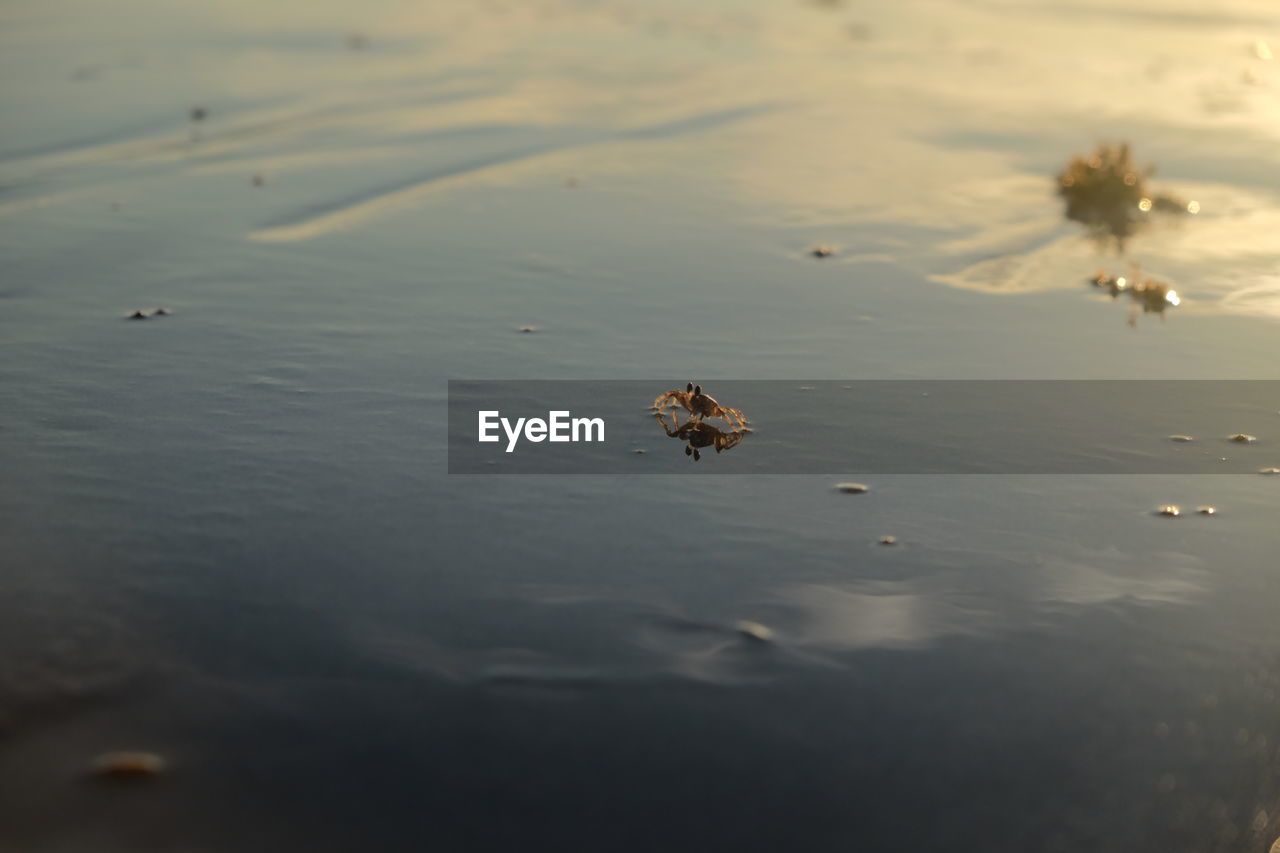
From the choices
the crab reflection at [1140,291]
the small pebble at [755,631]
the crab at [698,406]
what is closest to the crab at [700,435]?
the crab at [698,406]

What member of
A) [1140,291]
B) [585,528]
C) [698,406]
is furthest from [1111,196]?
[585,528]

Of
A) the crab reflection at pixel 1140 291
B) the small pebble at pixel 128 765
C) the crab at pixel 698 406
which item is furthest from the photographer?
the crab reflection at pixel 1140 291

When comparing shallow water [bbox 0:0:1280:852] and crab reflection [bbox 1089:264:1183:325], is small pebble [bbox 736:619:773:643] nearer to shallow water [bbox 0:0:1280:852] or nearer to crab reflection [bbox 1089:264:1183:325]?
shallow water [bbox 0:0:1280:852]

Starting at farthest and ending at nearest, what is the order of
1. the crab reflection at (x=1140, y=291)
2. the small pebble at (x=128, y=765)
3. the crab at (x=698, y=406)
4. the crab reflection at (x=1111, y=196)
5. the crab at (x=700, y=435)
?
1. the crab reflection at (x=1111, y=196)
2. the crab reflection at (x=1140, y=291)
3. the crab at (x=698, y=406)
4. the crab at (x=700, y=435)
5. the small pebble at (x=128, y=765)

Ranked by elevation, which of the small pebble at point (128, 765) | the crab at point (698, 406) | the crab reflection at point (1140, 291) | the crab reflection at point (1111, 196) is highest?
the crab reflection at point (1111, 196)

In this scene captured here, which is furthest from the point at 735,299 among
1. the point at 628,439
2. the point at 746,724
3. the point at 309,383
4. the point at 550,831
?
the point at 550,831

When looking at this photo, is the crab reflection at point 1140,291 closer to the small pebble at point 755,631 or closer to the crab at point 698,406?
the crab at point 698,406
